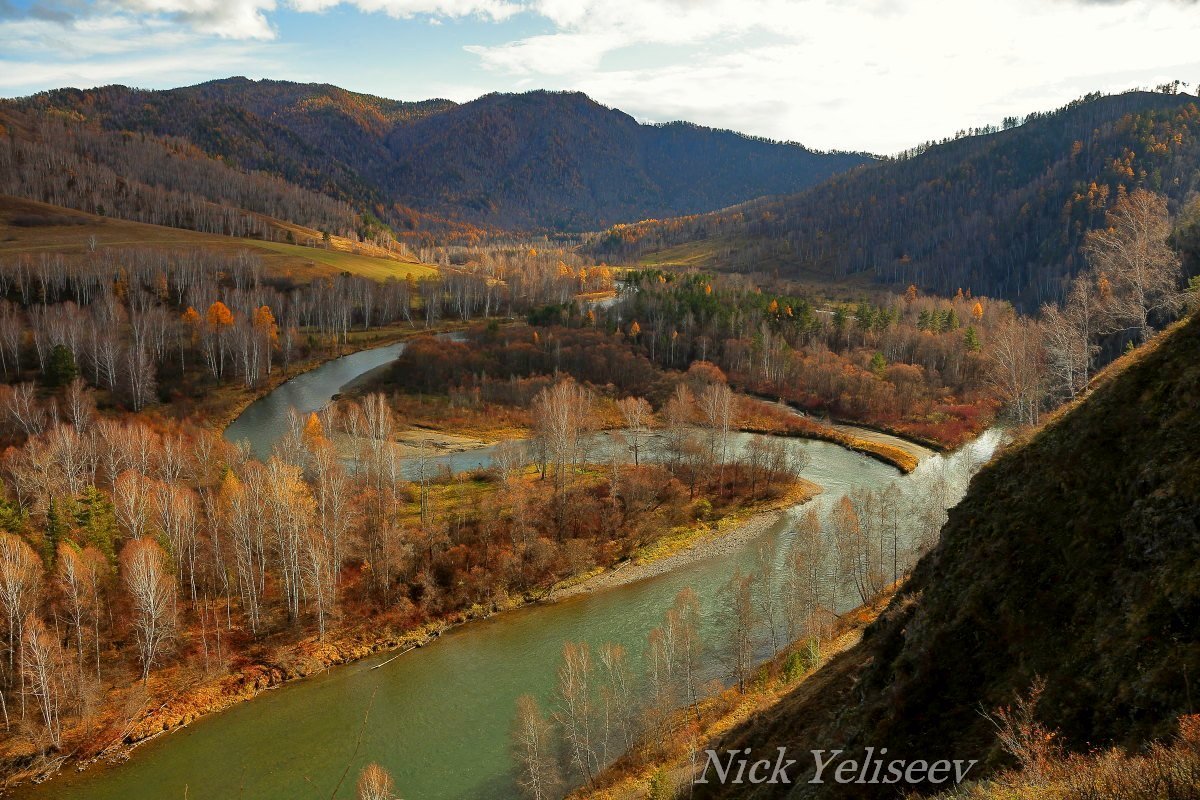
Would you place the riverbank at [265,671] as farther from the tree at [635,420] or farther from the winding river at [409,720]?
the tree at [635,420]

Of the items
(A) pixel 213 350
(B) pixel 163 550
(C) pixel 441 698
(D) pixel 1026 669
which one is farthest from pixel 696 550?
(A) pixel 213 350

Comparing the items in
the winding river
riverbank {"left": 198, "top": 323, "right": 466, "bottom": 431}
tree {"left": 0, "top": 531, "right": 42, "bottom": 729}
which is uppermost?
riverbank {"left": 198, "top": 323, "right": 466, "bottom": 431}

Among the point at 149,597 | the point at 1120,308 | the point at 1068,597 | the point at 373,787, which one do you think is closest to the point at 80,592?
the point at 149,597

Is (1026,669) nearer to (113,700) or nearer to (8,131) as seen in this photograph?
(113,700)

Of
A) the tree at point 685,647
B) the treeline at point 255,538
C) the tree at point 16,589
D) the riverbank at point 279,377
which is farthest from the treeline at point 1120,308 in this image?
the riverbank at point 279,377

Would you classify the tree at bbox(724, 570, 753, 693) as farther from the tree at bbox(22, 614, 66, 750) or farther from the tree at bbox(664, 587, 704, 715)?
the tree at bbox(22, 614, 66, 750)

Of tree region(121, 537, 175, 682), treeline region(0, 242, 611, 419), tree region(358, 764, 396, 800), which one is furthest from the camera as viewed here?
treeline region(0, 242, 611, 419)

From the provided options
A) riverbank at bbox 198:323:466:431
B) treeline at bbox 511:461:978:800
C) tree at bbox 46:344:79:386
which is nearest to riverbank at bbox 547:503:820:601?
treeline at bbox 511:461:978:800
